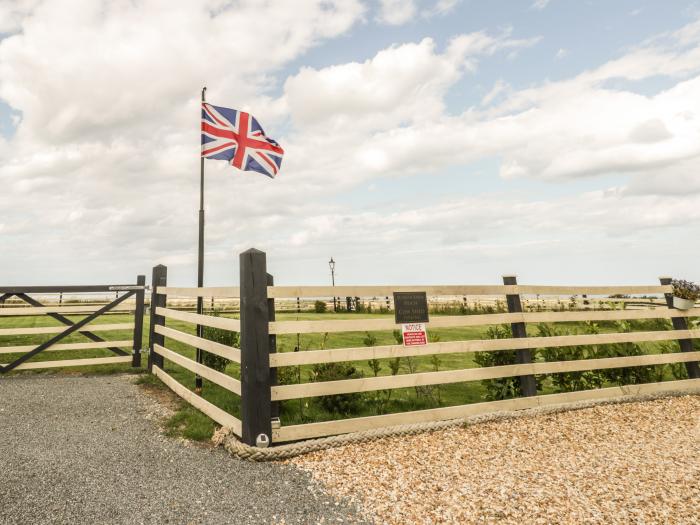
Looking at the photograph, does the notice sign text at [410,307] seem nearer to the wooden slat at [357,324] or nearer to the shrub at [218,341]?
the wooden slat at [357,324]

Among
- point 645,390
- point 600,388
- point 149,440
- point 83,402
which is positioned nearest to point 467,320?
point 600,388

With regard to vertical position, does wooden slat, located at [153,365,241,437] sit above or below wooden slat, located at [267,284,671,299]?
below

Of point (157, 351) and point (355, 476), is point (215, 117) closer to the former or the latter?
point (157, 351)

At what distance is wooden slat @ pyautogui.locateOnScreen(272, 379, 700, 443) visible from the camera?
4734 millimetres

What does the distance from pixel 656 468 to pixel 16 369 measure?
10659mm

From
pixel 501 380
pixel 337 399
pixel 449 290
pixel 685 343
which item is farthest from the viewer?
pixel 685 343

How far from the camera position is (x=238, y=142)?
7.70m

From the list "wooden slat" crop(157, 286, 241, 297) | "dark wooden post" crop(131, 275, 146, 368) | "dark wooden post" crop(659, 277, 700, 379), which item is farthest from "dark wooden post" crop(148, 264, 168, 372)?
"dark wooden post" crop(659, 277, 700, 379)

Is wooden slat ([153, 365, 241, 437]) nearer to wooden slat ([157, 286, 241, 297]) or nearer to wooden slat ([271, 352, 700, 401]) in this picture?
wooden slat ([271, 352, 700, 401])

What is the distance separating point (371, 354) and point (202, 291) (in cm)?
275

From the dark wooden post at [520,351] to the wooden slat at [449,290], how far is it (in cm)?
13

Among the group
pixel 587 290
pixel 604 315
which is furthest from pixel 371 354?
pixel 604 315

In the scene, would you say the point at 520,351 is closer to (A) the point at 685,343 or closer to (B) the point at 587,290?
(B) the point at 587,290

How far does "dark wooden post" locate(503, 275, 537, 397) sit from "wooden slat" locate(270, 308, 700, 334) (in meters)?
0.12
